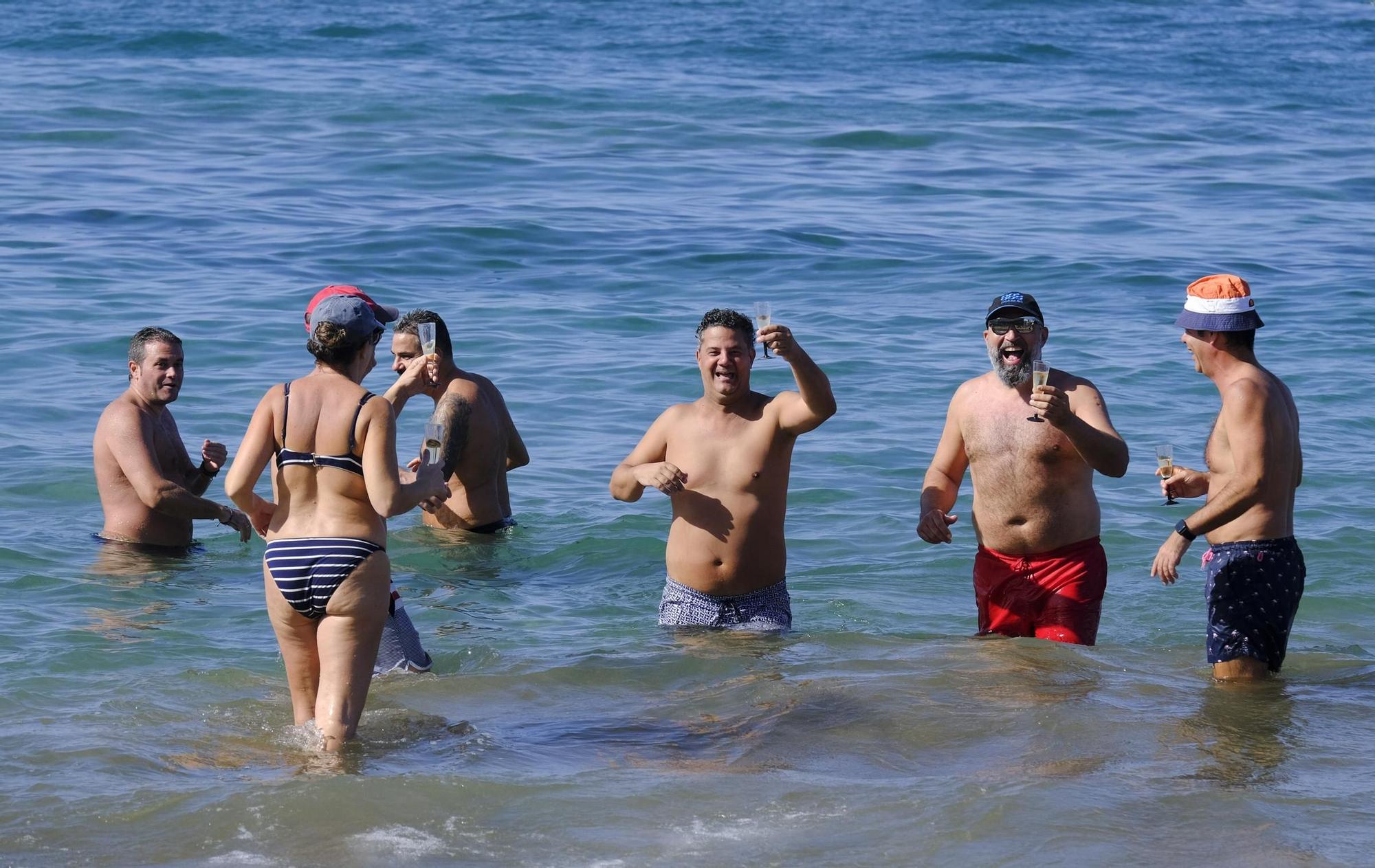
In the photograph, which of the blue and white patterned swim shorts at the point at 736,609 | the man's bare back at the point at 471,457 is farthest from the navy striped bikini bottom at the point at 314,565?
the man's bare back at the point at 471,457

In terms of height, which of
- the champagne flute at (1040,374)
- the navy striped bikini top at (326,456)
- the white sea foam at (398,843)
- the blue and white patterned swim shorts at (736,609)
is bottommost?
the white sea foam at (398,843)

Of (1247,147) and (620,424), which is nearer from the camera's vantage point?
(620,424)

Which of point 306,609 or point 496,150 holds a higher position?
point 496,150

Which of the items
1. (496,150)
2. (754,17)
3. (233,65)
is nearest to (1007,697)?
(496,150)

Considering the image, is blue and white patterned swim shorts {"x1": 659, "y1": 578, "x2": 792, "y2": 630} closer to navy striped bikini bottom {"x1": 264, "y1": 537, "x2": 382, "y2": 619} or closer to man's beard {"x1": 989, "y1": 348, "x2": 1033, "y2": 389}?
man's beard {"x1": 989, "y1": 348, "x2": 1033, "y2": 389}

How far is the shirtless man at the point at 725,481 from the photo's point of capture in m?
6.79

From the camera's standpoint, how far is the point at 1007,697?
669cm

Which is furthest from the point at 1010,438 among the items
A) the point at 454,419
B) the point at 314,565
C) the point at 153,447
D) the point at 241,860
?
the point at 153,447

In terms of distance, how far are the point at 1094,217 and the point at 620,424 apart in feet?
29.2

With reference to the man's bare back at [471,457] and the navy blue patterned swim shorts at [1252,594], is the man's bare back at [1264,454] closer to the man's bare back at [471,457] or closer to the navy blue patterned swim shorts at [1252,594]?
the navy blue patterned swim shorts at [1252,594]

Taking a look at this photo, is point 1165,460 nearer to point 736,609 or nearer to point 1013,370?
point 1013,370

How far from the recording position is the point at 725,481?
694 cm

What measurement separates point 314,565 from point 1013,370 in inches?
118

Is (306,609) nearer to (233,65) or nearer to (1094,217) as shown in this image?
(1094,217)
